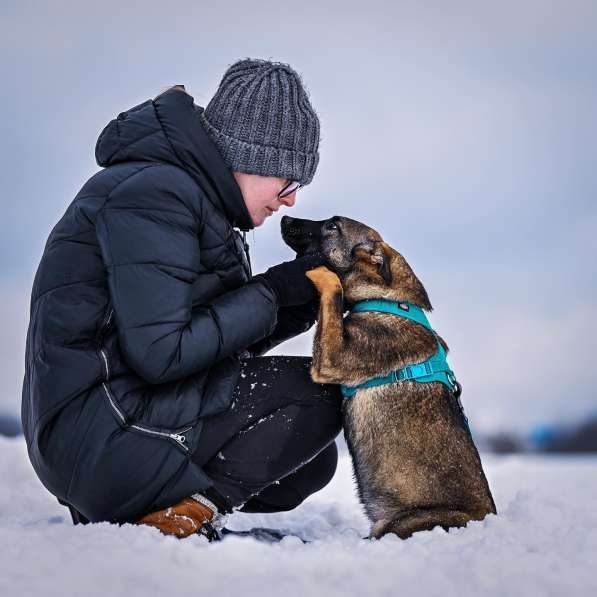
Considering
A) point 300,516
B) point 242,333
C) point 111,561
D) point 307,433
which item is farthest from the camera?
point 300,516

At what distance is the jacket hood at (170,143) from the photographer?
10.1ft

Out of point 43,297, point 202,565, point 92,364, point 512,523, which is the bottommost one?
point 512,523

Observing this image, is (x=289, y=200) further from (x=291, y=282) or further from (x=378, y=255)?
(x=378, y=255)

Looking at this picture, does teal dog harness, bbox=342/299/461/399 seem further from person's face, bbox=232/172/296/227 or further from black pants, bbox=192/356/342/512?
person's face, bbox=232/172/296/227

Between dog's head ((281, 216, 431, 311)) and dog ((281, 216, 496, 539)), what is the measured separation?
84mm

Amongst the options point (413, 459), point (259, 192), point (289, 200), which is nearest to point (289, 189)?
point (289, 200)

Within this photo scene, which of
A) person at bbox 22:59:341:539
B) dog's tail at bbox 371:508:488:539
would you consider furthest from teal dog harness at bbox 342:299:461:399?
dog's tail at bbox 371:508:488:539

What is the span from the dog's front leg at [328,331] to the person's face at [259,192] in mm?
365

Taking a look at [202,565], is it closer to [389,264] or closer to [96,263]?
[96,263]

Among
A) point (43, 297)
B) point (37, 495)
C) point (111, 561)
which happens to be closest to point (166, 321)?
point (43, 297)

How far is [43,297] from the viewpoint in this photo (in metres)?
2.98

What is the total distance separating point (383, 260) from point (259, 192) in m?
0.88

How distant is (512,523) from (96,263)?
198 centimetres

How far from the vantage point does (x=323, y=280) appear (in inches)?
141
